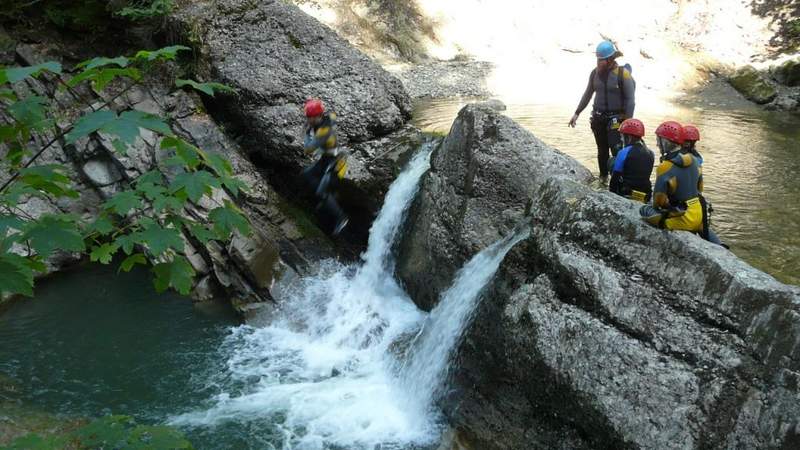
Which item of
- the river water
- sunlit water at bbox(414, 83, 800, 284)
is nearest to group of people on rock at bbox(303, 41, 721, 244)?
the river water

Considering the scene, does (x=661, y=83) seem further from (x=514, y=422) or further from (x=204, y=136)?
(x=514, y=422)

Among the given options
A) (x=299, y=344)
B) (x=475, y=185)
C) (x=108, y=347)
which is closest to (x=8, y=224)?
(x=475, y=185)

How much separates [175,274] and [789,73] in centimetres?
1890

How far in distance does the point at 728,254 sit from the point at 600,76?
425 cm

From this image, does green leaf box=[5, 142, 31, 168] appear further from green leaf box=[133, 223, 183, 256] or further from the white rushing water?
the white rushing water

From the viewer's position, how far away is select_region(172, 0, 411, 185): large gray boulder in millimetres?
10508

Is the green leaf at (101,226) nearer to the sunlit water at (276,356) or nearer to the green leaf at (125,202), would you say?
the green leaf at (125,202)

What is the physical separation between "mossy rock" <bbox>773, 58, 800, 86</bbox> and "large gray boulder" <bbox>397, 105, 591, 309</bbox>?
12.2m

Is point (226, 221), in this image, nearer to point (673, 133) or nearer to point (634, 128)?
point (673, 133)

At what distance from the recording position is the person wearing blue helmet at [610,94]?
327 inches

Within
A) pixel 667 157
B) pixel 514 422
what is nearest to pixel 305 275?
pixel 514 422

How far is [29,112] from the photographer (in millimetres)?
2727

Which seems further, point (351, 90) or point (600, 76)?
point (351, 90)

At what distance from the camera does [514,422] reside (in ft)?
19.8
